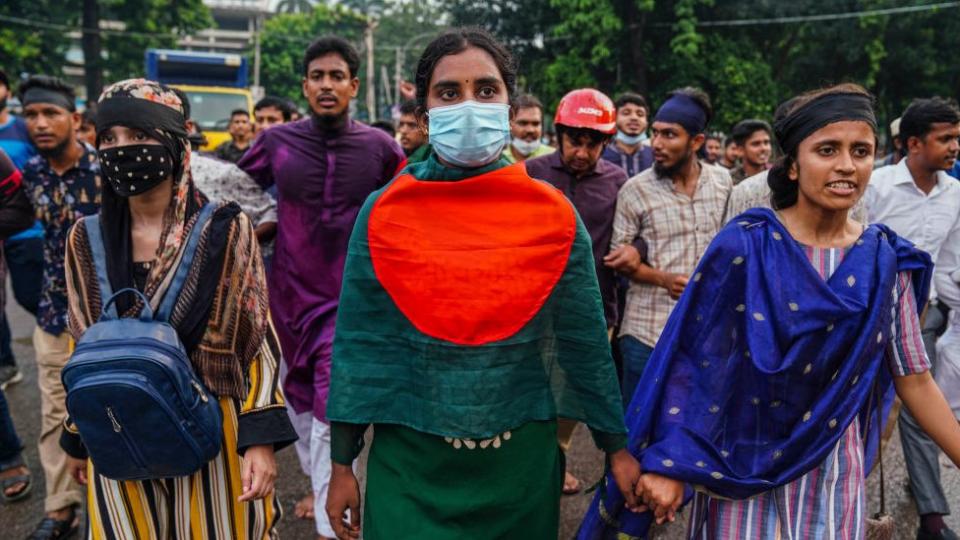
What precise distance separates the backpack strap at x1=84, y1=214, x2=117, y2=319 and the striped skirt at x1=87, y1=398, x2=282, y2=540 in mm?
434

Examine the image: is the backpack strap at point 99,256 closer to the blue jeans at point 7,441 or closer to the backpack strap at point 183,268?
the backpack strap at point 183,268

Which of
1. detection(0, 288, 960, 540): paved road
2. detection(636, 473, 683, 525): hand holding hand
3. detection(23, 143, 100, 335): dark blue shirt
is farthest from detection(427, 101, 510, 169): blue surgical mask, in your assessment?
detection(23, 143, 100, 335): dark blue shirt

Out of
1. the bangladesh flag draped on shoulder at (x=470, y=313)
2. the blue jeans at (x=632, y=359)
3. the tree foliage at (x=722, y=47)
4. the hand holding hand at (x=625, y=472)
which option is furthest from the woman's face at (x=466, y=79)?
the tree foliage at (x=722, y=47)

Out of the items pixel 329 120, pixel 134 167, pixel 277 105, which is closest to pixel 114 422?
pixel 134 167

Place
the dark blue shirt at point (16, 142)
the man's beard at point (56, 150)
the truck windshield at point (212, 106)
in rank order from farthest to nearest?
the truck windshield at point (212, 106), the dark blue shirt at point (16, 142), the man's beard at point (56, 150)

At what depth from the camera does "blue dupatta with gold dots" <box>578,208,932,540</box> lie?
1.95 meters

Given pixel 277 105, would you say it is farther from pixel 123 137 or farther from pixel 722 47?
pixel 722 47

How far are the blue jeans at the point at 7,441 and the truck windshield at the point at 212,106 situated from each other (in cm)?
1183

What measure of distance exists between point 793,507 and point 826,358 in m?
0.42

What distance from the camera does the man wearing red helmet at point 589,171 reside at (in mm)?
3744

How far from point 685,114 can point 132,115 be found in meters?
2.53

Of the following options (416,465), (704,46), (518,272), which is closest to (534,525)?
(416,465)

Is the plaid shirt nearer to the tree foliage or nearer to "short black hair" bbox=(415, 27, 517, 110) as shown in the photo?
"short black hair" bbox=(415, 27, 517, 110)

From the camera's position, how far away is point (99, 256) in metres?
2.12
